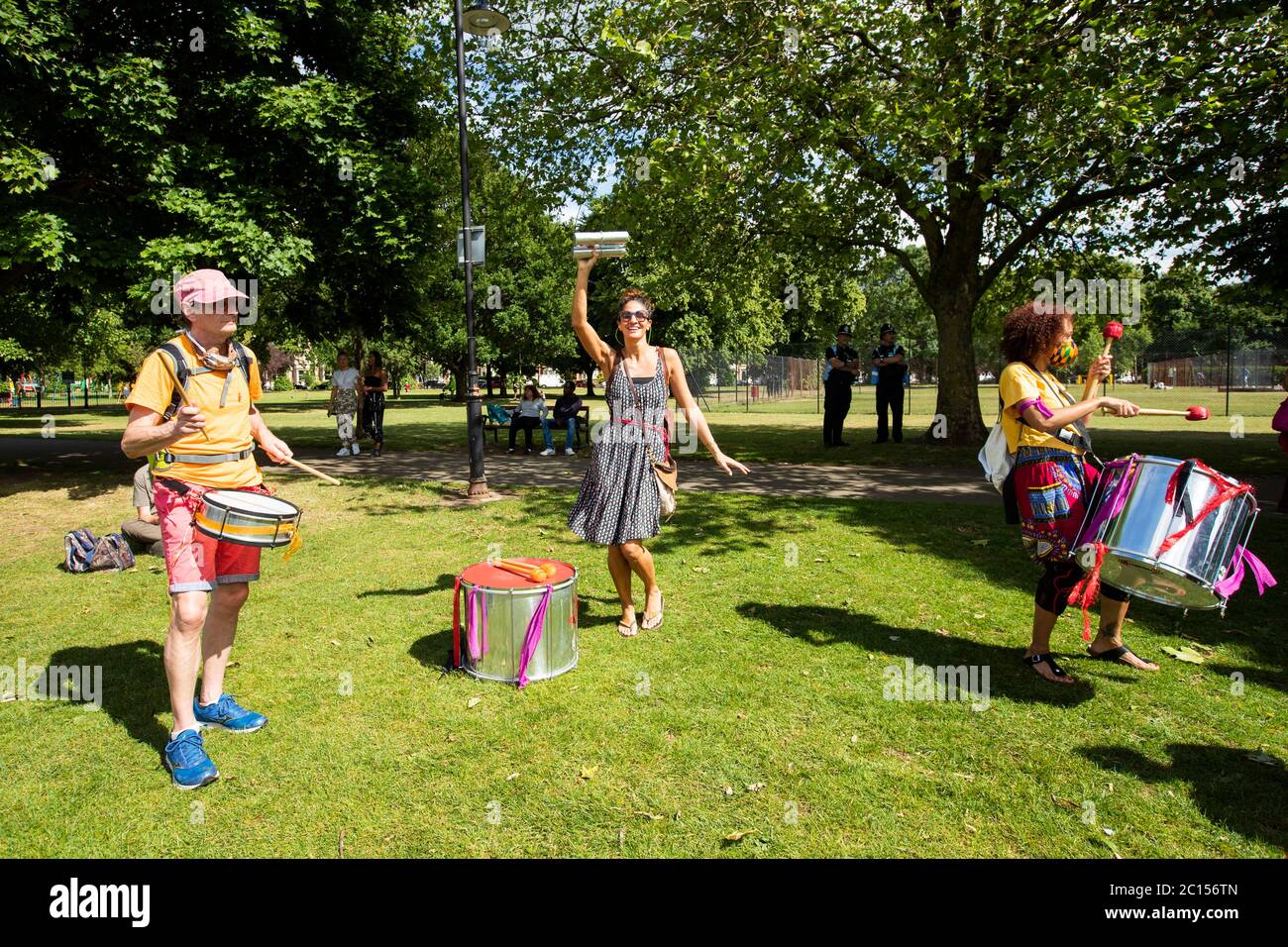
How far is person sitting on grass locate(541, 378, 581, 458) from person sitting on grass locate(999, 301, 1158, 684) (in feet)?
39.3

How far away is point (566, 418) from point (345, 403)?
4701 millimetres

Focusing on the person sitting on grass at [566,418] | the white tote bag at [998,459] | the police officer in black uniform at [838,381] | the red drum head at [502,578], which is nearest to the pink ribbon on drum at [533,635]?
the red drum head at [502,578]

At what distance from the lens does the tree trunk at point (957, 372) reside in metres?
15.1

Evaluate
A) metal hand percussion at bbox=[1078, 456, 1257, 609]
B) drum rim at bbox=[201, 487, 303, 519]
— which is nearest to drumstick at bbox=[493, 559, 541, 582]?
drum rim at bbox=[201, 487, 303, 519]

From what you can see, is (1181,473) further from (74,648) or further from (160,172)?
(160,172)

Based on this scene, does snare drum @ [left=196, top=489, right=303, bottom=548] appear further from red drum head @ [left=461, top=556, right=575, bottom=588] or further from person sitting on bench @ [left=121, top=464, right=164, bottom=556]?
person sitting on bench @ [left=121, top=464, right=164, bottom=556]

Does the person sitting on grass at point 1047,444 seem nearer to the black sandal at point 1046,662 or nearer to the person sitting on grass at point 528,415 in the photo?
the black sandal at point 1046,662

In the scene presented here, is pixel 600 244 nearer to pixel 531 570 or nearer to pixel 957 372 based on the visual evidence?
pixel 531 570

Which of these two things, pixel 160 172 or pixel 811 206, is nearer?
pixel 160 172

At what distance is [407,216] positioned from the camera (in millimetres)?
13211

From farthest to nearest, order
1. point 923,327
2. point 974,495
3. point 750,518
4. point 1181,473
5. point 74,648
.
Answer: point 923,327
point 974,495
point 750,518
point 74,648
point 1181,473

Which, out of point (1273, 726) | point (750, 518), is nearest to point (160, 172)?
point (750, 518)

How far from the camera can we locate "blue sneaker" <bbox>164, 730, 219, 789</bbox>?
3.41 metres

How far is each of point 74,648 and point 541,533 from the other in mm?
4375
